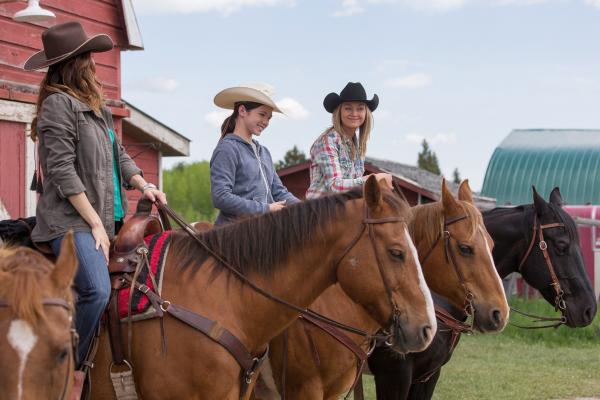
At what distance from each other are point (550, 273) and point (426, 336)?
306 cm

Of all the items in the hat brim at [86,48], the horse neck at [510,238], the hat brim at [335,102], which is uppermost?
the hat brim at [86,48]

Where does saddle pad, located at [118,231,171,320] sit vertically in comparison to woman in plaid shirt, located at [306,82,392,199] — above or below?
below

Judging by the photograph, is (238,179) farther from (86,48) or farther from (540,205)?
(540,205)

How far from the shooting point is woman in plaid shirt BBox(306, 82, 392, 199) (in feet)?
19.0

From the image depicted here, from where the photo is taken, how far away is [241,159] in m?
5.42

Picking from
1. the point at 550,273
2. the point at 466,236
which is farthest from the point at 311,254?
the point at 550,273

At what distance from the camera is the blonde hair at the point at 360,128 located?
6051 mm

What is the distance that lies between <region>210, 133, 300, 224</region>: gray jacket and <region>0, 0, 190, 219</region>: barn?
4666mm

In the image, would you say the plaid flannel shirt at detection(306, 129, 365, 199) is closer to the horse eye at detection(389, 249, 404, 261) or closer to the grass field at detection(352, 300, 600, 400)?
the horse eye at detection(389, 249, 404, 261)

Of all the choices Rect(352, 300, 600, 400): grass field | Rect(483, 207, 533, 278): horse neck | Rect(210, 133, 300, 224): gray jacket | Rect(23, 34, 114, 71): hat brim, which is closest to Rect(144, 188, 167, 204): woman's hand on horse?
Rect(210, 133, 300, 224): gray jacket

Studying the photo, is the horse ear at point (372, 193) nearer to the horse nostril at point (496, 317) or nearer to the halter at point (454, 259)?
the halter at point (454, 259)

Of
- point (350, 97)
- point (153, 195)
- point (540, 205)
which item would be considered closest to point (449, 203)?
point (350, 97)

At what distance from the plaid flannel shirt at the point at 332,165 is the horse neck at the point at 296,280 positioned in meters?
1.25

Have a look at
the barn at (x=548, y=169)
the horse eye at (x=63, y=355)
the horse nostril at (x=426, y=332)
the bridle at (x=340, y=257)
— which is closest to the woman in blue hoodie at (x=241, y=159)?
the bridle at (x=340, y=257)
